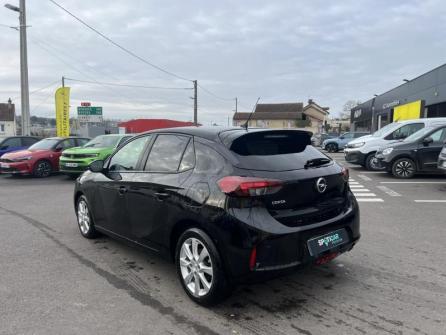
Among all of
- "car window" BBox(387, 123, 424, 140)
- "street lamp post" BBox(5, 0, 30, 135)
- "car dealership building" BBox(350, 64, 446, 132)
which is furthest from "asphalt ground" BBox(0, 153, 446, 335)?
"car dealership building" BBox(350, 64, 446, 132)

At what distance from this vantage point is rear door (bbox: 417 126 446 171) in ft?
37.6

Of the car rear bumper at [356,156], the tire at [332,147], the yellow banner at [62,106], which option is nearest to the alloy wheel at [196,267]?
the car rear bumper at [356,156]

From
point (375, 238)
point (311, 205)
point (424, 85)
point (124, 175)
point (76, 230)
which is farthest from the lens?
point (424, 85)

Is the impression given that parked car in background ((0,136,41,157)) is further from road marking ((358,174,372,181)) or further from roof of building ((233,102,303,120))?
roof of building ((233,102,303,120))

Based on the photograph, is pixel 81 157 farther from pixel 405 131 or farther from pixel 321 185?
pixel 405 131

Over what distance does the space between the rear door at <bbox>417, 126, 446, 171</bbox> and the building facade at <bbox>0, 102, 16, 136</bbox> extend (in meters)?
70.2

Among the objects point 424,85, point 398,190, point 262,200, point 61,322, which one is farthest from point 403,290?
point 424,85

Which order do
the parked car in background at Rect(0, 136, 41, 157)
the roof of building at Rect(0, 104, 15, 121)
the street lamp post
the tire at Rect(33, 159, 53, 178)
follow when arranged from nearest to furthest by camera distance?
the tire at Rect(33, 159, 53, 178) < the parked car in background at Rect(0, 136, 41, 157) < the street lamp post < the roof of building at Rect(0, 104, 15, 121)

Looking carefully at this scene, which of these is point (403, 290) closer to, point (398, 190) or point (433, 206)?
point (433, 206)

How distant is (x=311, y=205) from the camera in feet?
11.4

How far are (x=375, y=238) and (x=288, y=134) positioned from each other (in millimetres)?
2642

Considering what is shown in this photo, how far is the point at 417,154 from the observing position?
11.6m

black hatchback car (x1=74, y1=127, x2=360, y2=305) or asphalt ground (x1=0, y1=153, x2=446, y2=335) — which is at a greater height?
black hatchback car (x1=74, y1=127, x2=360, y2=305)

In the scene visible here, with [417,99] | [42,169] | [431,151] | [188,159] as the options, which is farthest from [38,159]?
[417,99]
